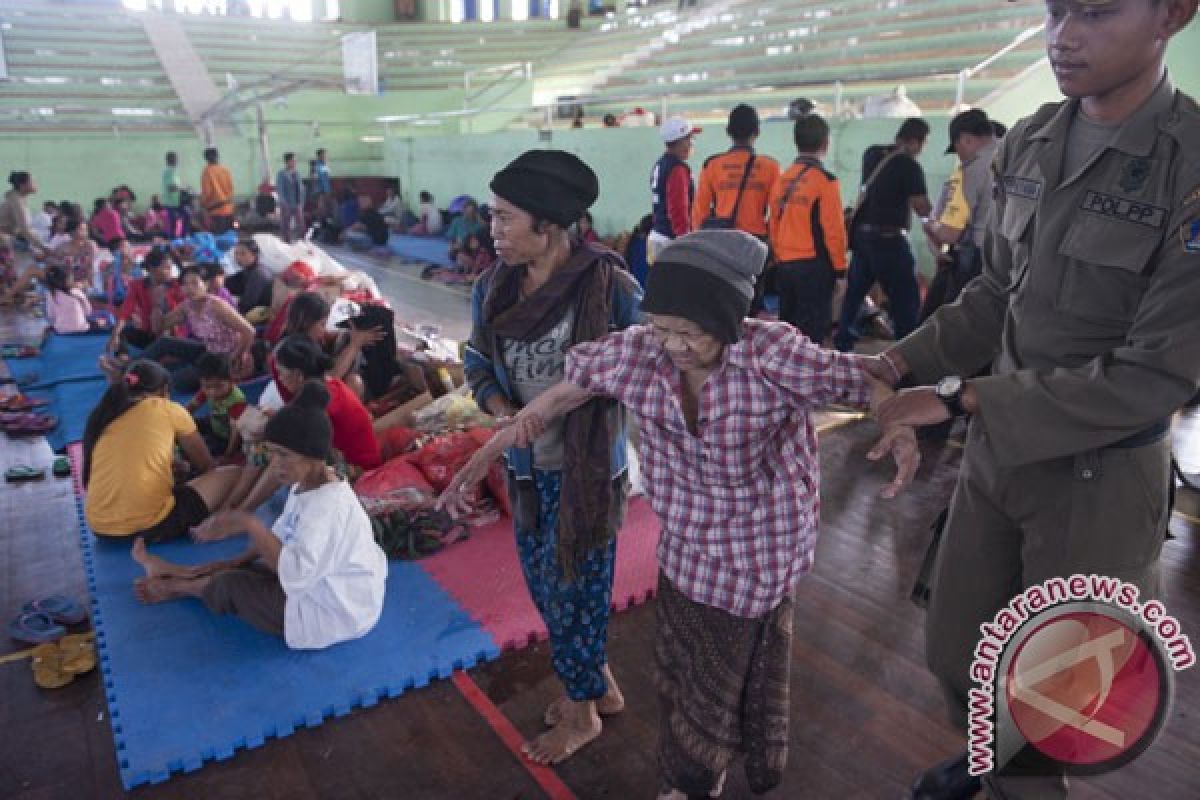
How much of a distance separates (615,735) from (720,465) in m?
1.18

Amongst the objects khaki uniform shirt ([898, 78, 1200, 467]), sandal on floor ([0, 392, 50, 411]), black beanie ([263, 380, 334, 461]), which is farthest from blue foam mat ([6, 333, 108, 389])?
khaki uniform shirt ([898, 78, 1200, 467])

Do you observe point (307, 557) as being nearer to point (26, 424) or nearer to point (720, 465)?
point (720, 465)

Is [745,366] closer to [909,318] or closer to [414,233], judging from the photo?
[909,318]

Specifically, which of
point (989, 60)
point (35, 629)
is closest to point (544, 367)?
point (35, 629)

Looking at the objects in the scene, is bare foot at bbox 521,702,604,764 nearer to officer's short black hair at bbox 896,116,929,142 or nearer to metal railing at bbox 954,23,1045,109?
officer's short black hair at bbox 896,116,929,142

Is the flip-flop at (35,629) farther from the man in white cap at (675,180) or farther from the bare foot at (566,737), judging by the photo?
the man in white cap at (675,180)

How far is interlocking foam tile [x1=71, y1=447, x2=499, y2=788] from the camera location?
2537 mm

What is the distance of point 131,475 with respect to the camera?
3.66 m

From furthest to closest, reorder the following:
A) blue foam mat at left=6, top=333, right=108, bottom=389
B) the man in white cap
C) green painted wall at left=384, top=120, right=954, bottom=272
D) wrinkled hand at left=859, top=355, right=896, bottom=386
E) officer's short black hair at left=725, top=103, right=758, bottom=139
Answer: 1. green painted wall at left=384, top=120, right=954, bottom=272
2. blue foam mat at left=6, top=333, right=108, bottom=389
3. the man in white cap
4. officer's short black hair at left=725, top=103, right=758, bottom=139
5. wrinkled hand at left=859, top=355, right=896, bottom=386

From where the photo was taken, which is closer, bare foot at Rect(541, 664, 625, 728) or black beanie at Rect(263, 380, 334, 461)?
bare foot at Rect(541, 664, 625, 728)

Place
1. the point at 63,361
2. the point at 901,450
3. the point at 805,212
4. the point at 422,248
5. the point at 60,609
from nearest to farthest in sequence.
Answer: the point at 901,450
the point at 60,609
the point at 805,212
the point at 63,361
the point at 422,248

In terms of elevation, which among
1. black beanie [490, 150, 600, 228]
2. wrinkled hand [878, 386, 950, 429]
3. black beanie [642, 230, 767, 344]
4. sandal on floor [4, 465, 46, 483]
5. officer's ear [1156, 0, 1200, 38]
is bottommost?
sandal on floor [4, 465, 46, 483]

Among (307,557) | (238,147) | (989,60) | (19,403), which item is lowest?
(19,403)

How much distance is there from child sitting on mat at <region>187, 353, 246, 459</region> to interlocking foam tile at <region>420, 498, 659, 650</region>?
1.77m
